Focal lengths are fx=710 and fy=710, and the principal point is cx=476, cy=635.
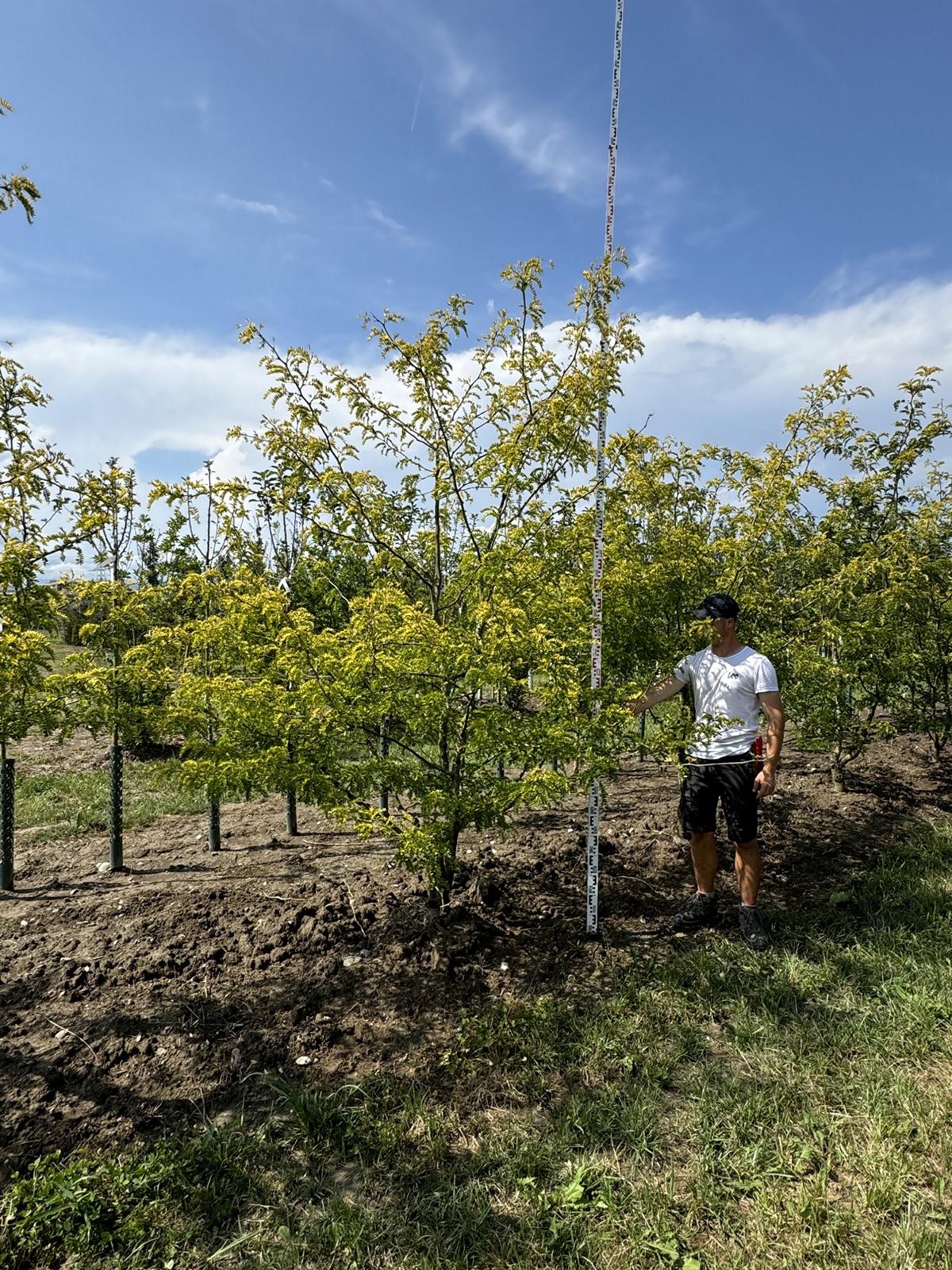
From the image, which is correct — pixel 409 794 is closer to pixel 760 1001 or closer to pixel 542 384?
pixel 760 1001

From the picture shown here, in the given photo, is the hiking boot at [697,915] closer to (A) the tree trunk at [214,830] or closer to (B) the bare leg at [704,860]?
(B) the bare leg at [704,860]

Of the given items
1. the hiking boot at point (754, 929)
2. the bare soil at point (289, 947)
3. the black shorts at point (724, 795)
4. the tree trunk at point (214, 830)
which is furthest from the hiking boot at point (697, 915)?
the tree trunk at point (214, 830)

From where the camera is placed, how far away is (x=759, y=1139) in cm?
264

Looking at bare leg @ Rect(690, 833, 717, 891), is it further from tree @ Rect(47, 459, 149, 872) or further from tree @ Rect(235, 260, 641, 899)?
tree @ Rect(47, 459, 149, 872)

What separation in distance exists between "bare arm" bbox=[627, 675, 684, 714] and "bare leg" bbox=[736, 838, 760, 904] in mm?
978

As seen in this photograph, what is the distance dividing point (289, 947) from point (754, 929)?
2.66 metres

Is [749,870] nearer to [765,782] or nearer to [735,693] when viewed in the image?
[765,782]

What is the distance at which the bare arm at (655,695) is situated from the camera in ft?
12.8

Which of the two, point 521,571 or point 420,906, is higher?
point 521,571

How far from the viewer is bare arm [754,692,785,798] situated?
13.2 feet

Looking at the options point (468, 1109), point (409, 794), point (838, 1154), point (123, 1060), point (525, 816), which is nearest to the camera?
point (838, 1154)

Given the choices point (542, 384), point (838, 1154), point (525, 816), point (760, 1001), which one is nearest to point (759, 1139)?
point (838, 1154)

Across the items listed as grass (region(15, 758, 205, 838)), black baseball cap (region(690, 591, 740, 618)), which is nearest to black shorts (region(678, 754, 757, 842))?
black baseball cap (region(690, 591, 740, 618))

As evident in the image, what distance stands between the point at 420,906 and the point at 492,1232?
2068mm
